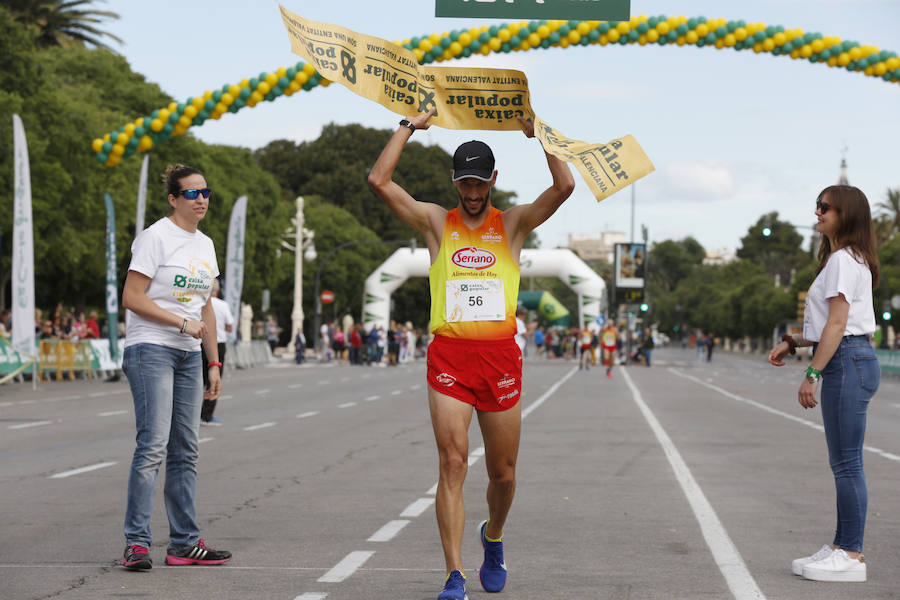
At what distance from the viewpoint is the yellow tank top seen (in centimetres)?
601

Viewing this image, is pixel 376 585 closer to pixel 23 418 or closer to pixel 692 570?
pixel 692 570

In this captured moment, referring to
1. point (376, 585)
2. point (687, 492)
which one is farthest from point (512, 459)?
point (687, 492)

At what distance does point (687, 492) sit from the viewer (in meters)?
10.4

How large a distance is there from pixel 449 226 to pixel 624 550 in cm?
235

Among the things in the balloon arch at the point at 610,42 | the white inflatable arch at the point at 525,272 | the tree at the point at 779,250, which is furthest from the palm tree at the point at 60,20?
the tree at the point at 779,250

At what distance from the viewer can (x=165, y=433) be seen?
6809 millimetres

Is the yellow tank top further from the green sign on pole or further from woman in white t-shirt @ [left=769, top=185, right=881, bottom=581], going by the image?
the green sign on pole

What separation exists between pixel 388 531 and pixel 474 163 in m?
3.03

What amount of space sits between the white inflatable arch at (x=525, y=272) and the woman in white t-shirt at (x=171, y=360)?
50976 millimetres

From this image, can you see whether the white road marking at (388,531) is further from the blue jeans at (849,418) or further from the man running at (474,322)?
the blue jeans at (849,418)

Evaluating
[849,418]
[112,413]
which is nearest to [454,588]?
[849,418]

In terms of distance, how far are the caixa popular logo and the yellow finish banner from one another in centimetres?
71

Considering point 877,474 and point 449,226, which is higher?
point 449,226

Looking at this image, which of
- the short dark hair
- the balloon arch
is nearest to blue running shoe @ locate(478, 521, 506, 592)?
the short dark hair
